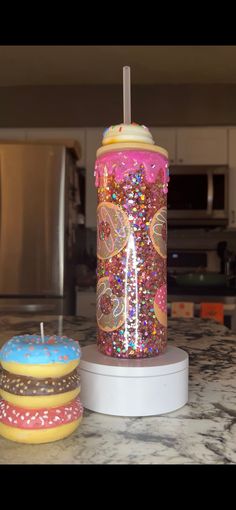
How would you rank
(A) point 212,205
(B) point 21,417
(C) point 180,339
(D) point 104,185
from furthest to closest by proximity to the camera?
(A) point 212,205
(C) point 180,339
(D) point 104,185
(B) point 21,417

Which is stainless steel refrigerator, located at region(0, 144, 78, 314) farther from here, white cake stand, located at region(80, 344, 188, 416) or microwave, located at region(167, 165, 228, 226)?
white cake stand, located at region(80, 344, 188, 416)

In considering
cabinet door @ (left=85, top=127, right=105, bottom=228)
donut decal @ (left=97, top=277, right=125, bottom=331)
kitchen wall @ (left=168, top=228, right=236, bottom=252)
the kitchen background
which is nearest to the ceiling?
the kitchen background

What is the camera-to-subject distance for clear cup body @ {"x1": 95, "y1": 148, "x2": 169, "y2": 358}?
0.67m

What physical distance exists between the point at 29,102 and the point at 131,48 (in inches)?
41.4

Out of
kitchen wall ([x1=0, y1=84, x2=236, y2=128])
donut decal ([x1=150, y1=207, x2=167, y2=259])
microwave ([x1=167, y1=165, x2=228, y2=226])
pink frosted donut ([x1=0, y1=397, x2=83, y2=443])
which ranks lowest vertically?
pink frosted donut ([x1=0, y1=397, x2=83, y2=443])

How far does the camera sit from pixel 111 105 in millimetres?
3508

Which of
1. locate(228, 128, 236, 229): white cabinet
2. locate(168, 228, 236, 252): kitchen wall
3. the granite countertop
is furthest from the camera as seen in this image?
locate(168, 228, 236, 252): kitchen wall

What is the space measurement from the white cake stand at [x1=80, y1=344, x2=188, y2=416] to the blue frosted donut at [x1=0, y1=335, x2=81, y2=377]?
0.08m

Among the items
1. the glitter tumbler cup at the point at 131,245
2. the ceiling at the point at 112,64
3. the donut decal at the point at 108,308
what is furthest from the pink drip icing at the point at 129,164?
the ceiling at the point at 112,64

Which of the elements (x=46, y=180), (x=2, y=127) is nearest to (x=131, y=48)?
(x=46, y=180)

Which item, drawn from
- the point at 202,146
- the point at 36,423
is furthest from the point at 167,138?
the point at 36,423

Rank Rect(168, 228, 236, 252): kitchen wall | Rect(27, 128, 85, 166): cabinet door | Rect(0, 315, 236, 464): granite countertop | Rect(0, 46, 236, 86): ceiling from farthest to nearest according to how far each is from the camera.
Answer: Rect(168, 228, 236, 252): kitchen wall
Rect(27, 128, 85, 166): cabinet door
Rect(0, 46, 236, 86): ceiling
Rect(0, 315, 236, 464): granite countertop
